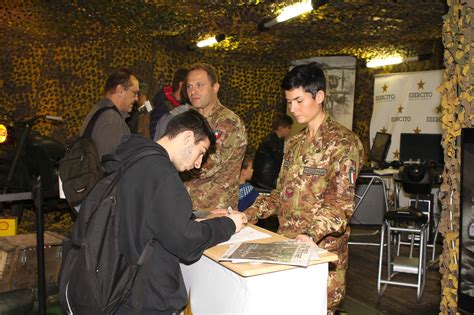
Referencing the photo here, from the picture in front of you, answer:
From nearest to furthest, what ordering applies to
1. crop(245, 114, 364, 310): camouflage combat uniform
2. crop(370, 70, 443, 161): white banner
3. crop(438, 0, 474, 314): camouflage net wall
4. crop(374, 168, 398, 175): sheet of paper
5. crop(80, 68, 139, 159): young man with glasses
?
crop(245, 114, 364, 310): camouflage combat uniform < crop(438, 0, 474, 314): camouflage net wall < crop(80, 68, 139, 159): young man with glasses < crop(374, 168, 398, 175): sheet of paper < crop(370, 70, 443, 161): white banner

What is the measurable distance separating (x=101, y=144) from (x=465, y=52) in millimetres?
2609

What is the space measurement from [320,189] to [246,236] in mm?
447

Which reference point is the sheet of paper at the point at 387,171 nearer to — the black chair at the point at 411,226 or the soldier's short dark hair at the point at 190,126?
the black chair at the point at 411,226

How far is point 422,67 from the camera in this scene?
8.91m

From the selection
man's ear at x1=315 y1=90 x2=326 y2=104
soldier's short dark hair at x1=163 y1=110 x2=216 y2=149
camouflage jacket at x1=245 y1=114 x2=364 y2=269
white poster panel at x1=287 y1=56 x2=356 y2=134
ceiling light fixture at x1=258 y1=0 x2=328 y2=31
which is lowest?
camouflage jacket at x1=245 y1=114 x2=364 y2=269

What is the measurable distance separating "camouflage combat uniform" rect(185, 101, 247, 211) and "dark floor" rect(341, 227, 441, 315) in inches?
70.2

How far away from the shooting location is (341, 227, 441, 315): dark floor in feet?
14.1

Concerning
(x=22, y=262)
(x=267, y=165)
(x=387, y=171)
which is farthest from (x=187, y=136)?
(x=387, y=171)

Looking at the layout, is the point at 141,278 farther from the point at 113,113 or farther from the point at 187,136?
the point at 113,113

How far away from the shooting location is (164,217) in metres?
1.76

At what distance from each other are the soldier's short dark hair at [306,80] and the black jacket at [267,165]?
154 inches

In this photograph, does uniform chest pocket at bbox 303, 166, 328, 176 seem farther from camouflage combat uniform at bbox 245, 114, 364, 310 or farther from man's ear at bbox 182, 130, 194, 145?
man's ear at bbox 182, 130, 194, 145

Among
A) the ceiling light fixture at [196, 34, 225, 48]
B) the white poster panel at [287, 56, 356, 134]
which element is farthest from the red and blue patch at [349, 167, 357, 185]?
the white poster panel at [287, 56, 356, 134]

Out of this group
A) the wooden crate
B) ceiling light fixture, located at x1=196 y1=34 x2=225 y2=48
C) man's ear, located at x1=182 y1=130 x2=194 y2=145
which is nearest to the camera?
man's ear, located at x1=182 y1=130 x2=194 y2=145
